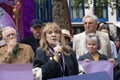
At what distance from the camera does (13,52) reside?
6.39 metres

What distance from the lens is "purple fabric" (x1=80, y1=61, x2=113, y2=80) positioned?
6.26 m

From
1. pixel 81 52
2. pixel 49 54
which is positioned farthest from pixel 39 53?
pixel 81 52

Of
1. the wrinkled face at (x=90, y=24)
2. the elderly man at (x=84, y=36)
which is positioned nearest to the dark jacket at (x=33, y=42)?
the elderly man at (x=84, y=36)

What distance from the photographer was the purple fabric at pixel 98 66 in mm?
6262

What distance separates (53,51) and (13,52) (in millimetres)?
1009

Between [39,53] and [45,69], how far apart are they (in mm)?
254

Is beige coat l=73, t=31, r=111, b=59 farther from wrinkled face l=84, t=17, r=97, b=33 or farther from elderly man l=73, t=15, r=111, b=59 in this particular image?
wrinkled face l=84, t=17, r=97, b=33

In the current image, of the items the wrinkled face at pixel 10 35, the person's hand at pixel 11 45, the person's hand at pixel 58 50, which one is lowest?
the person's hand at pixel 11 45

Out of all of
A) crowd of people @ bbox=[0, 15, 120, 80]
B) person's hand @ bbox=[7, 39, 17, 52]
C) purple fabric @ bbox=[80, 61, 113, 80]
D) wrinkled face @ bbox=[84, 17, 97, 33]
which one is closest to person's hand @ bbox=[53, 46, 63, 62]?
crowd of people @ bbox=[0, 15, 120, 80]

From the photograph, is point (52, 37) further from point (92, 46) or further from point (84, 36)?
point (84, 36)

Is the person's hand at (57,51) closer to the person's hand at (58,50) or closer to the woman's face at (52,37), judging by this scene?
the person's hand at (58,50)

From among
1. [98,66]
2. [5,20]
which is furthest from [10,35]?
[5,20]

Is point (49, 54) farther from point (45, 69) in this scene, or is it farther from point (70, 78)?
point (70, 78)

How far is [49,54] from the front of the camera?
5.52 meters
